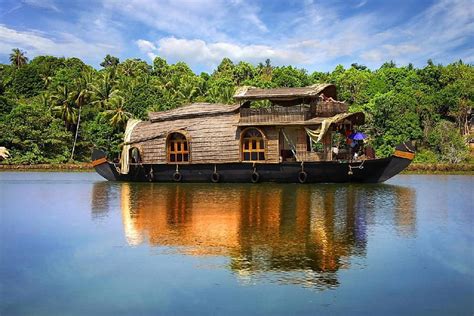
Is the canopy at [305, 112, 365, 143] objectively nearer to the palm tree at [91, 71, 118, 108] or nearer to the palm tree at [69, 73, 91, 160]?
the palm tree at [69, 73, 91, 160]

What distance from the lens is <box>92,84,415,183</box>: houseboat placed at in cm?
1881

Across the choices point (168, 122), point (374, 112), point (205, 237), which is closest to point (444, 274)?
point (205, 237)

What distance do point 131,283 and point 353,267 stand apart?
117 inches

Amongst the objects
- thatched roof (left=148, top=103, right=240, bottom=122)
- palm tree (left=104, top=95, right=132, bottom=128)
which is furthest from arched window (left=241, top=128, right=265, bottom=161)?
palm tree (left=104, top=95, right=132, bottom=128)

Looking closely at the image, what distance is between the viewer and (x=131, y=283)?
6277 mm

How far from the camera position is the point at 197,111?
69.0ft

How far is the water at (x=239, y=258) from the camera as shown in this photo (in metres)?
5.62

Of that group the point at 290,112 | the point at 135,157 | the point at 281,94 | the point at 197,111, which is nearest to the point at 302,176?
the point at 290,112

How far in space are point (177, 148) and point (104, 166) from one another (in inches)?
156

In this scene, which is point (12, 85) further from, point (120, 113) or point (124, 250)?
point (124, 250)

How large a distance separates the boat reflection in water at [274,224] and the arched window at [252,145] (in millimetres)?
3048

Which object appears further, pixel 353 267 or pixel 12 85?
pixel 12 85

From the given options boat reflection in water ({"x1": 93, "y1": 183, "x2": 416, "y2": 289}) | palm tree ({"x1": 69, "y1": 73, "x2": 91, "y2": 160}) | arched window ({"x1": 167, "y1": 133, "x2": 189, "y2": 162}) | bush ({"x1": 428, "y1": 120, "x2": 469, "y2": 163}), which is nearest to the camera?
boat reflection in water ({"x1": 93, "y1": 183, "x2": 416, "y2": 289})

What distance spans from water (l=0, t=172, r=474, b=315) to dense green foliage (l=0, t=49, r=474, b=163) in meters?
21.3
